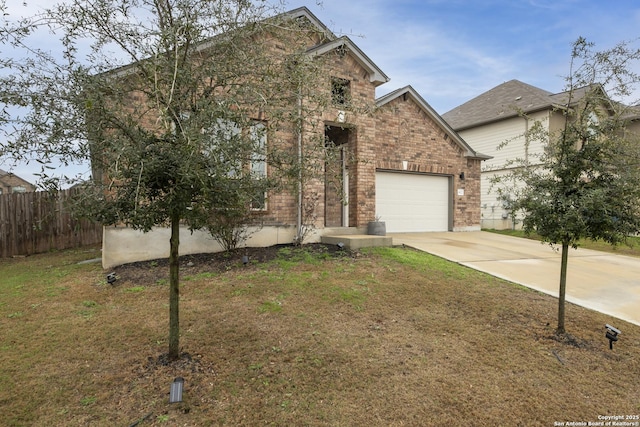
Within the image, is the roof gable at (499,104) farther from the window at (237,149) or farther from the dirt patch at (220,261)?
the window at (237,149)

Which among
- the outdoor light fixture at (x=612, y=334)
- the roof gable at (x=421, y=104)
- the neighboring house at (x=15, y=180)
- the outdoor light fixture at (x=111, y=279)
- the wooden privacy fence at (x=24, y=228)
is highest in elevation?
the roof gable at (x=421, y=104)

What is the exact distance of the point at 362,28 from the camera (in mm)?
3729

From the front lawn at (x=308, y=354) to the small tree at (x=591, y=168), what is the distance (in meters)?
0.93

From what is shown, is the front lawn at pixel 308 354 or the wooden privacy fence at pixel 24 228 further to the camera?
the wooden privacy fence at pixel 24 228

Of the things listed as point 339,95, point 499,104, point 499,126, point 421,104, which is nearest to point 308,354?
point 339,95

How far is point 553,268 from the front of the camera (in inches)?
274

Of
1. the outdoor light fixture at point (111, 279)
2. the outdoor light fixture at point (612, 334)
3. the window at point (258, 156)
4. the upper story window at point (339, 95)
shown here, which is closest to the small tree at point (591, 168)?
the outdoor light fixture at point (612, 334)

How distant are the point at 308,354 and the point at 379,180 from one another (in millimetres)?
8034

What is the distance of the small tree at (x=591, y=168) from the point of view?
3674mm

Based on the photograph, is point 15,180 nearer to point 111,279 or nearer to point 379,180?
point 111,279

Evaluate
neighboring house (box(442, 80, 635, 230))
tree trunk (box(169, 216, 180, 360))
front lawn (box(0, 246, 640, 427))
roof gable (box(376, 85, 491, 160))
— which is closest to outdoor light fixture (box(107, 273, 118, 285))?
front lawn (box(0, 246, 640, 427))

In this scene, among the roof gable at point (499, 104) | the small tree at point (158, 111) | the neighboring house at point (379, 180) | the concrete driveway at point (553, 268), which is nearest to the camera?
the small tree at point (158, 111)

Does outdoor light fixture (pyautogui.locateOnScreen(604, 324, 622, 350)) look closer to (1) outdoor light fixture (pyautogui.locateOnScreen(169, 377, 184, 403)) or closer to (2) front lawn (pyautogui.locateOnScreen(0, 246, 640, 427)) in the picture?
(2) front lawn (pyautogui.locateOnScreen(0, 246, 640, 427))

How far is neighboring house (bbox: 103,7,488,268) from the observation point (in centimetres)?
720
